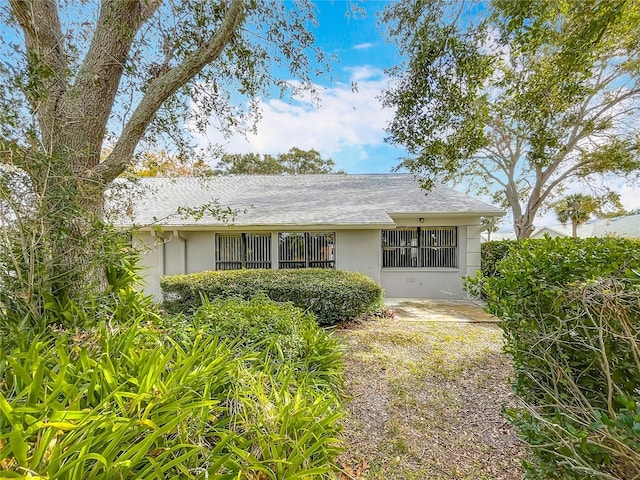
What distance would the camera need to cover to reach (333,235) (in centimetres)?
998

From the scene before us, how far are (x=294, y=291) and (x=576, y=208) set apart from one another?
27.8m

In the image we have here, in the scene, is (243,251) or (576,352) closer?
(576,352)

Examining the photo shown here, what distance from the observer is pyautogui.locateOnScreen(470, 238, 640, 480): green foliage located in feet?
5.18

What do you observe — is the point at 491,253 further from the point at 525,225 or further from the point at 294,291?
the point at 294,291

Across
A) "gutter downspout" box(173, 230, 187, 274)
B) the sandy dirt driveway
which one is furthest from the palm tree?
"gutter downspout" box(173, 230, 187, 274)

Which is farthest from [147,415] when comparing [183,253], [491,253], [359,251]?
[491,253]

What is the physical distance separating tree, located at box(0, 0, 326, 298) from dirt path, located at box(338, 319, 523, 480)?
3.68m

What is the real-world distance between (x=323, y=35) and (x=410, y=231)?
7725mm

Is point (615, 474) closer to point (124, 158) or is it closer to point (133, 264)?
point (133, 264)

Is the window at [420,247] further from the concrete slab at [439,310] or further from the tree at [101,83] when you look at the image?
the tree at [101,83]

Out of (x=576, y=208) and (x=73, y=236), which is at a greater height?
(x=576, y=208)

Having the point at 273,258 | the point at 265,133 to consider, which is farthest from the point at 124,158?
the point at 273,258

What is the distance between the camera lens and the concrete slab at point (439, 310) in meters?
7.75

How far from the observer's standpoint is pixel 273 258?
9.94 metres
